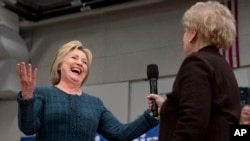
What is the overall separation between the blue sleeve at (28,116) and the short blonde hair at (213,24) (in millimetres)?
782

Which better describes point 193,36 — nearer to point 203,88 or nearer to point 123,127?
point 203,88

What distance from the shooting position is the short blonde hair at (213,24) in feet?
4.66

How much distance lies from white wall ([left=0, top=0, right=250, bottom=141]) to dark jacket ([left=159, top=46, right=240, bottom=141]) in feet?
9.48

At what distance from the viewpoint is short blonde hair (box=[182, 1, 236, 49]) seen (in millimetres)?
1419

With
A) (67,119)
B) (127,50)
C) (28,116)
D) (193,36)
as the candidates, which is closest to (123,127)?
(67,119)

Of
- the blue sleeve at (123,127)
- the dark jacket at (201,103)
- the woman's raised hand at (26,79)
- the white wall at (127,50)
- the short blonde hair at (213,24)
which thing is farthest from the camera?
the white wall at (127,50)

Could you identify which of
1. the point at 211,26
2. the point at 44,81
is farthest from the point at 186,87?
the point at 44,81

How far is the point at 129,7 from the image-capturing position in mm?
4977

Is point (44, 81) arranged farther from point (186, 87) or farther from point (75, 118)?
point (186, 87)

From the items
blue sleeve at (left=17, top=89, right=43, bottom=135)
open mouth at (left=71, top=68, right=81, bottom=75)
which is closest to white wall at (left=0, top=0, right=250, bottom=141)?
open mouth at (left=71, top=68, right=81, bottom=75)

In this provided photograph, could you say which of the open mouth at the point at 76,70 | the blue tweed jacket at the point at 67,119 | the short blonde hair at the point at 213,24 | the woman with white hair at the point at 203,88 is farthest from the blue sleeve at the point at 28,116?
the short blonde hair at the point at 213,24

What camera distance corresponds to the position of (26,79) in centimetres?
174

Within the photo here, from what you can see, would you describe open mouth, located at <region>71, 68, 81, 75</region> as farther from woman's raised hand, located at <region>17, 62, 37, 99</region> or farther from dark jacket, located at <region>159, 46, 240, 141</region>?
dark jacket, located at <region>159, 46, 240, 141</region>

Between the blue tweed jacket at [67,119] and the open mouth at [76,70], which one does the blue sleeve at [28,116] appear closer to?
the blue tweed jacket at [67,119]
